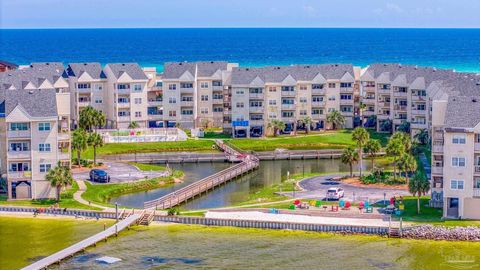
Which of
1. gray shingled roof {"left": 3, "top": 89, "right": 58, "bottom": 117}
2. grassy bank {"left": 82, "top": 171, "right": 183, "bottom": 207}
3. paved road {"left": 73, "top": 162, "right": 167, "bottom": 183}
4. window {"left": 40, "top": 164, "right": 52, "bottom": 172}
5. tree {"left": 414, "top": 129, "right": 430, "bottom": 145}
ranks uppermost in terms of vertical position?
gray shingled roof {"left": 3, "top": 89, "right": 58, "bottom": 117}

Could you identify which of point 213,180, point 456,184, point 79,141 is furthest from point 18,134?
point 456,184

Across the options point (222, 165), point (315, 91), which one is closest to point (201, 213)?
point (222, 165)

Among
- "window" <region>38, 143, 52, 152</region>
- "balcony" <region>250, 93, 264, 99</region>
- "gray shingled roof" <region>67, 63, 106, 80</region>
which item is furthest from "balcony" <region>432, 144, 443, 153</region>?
"gray shingled roof" <region>67, 63, 106, 80</region>

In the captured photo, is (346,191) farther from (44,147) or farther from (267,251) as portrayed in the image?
(44,147)

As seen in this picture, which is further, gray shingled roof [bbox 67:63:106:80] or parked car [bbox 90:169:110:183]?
gray shingled roof [bbox 67:63:106:80]

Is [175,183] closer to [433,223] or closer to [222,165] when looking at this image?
[222,165]

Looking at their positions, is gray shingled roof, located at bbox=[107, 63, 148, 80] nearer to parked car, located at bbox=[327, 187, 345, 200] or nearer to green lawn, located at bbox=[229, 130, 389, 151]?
green lawn, located at bbox=[229, 130, 389, 151]
